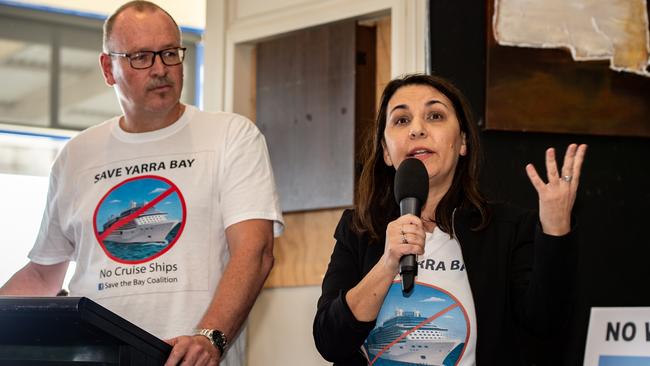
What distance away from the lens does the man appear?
235 cm

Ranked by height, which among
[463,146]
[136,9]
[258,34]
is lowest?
[463,146]

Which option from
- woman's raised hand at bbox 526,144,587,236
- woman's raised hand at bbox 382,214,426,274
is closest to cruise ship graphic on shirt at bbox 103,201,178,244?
woman's raised hand at bbox 382,214,426,274

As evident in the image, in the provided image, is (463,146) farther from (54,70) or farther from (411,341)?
(54,70)

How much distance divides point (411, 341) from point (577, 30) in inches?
70.9

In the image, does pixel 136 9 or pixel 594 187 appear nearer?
pixel 136 9

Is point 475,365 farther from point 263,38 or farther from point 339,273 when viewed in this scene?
point 263,38

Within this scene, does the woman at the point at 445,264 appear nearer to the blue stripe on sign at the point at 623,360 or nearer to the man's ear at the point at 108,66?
the blue stripe on sign at the point at 623,360

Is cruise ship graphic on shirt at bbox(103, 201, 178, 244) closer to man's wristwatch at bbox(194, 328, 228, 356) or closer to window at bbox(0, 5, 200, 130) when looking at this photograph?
man's wristwatch at bbox(194, 328, 228, 356)

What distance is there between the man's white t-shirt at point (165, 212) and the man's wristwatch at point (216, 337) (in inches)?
7.3

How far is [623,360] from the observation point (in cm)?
165

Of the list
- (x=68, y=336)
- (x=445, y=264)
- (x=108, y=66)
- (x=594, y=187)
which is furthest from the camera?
(x=594, y=187)

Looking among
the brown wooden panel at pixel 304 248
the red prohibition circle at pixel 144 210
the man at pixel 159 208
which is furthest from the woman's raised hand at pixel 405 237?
the brown wooden panel at pixel 304 248

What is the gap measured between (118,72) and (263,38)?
1627mm

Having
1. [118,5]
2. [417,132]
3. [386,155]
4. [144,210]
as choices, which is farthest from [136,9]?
[118,5]
